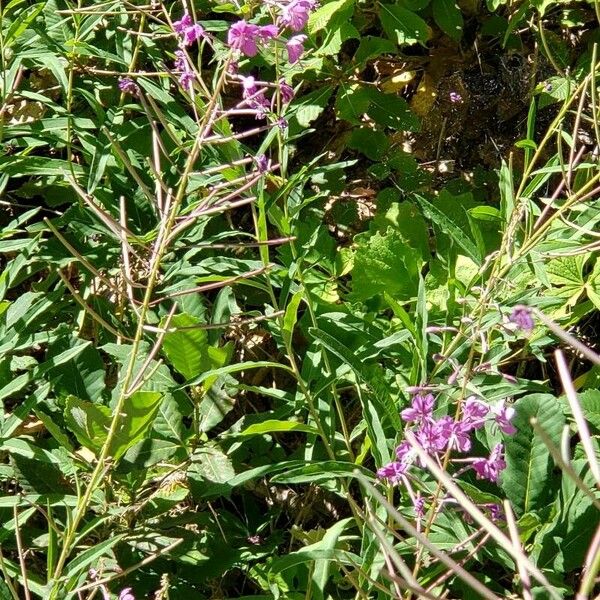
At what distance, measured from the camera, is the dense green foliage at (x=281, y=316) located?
176cm

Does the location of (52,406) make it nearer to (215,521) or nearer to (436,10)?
(215,521)

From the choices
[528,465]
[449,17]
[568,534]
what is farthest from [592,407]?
[449,17]

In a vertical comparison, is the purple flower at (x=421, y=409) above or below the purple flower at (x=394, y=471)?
above

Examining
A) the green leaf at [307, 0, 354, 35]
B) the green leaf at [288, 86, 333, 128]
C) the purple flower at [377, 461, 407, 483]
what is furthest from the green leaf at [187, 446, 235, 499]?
the green leaf at [307, 0, 354, 35]

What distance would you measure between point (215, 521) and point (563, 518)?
0.83 m

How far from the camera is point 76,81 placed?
263 centimetres

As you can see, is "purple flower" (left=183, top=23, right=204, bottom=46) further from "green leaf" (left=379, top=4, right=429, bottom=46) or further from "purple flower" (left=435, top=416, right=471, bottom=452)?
"green leaf" (left=379, top=4, right=429, bottom=46)

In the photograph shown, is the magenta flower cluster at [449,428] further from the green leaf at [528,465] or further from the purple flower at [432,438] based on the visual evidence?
the green leaf at [528,465]

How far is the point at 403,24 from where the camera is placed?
281 centimetres

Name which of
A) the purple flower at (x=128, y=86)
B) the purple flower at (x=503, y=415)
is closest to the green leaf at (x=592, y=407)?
the purple flower at (x=503, y=415)

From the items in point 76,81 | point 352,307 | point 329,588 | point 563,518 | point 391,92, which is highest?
point 76,81

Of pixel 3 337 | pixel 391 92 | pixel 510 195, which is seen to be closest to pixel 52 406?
pixel 3 337

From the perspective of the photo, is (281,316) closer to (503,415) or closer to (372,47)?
(503,415)

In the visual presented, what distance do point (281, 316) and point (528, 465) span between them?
627 millimetres
